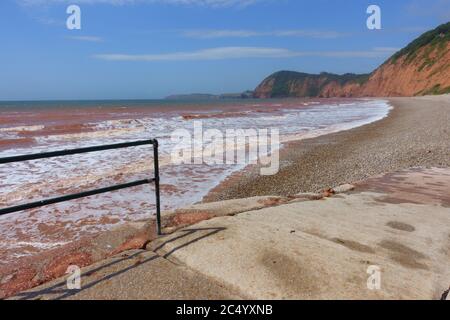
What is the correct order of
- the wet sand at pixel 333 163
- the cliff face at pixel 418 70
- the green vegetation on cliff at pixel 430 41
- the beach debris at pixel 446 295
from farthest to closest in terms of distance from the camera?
the green vegetation on cliff at pixel 430 41 → the cliff face at pixel 418 70 → the wet sand at pixel 333 163 → the beach debris at pixel 446 295

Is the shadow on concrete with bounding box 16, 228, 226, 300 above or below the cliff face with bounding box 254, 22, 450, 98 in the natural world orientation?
below

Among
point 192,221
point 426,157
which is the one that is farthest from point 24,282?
point 426,157

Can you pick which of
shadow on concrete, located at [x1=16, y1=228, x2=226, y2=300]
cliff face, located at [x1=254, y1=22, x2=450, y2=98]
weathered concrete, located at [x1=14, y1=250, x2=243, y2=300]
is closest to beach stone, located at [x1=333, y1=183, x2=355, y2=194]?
shadow on concrete, located at [x1=16, y1=228, x2=226, y2=300]

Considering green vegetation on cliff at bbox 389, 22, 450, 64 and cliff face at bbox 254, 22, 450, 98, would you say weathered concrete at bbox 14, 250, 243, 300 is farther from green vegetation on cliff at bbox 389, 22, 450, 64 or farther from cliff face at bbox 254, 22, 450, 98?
green vegetation on cliff at bbox 389, 22, 450, 64

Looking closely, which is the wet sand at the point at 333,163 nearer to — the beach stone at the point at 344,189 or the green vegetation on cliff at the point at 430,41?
the beach stone at the point at 344,189

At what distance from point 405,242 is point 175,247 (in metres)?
2.16

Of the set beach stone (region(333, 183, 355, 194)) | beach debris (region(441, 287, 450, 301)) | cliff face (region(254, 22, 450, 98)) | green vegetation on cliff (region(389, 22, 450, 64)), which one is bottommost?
beach debris (region(441, 287, 450, 301))

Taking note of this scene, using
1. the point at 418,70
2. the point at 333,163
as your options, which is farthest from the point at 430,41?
the point at 333,163

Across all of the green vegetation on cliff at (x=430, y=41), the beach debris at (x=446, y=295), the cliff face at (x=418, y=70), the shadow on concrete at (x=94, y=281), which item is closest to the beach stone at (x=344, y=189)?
the shadow on concrete at (x=94, y=281)

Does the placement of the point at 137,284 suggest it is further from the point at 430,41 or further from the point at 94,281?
the point at 430,41

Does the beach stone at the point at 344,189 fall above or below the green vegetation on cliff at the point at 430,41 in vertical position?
below

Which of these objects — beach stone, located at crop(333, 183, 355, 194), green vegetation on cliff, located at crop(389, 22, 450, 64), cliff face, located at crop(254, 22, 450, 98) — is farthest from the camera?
green vegetation on cliff, located at crop(389, 22, 450, 64)

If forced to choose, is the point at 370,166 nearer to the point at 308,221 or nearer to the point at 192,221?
the point at 308,221

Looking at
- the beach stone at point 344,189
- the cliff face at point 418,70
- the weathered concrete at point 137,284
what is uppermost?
the cliff face at point 418,70
